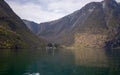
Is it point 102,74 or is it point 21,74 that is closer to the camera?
point 21,74

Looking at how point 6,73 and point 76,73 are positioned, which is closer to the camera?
point 6,73

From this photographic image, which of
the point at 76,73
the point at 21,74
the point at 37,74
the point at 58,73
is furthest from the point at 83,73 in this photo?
the point at 21,74

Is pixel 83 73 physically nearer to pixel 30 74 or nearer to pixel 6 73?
pixel 30 74

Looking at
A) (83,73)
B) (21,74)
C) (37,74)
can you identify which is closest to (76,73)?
(83,73)

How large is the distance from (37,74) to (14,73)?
9.89 meters

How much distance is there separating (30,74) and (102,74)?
32.0 meters

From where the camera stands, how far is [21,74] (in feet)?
306

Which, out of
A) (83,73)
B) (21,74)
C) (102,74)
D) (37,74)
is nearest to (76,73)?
(83,73)

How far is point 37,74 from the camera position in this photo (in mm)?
97375

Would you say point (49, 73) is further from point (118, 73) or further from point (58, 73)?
point (118, 73)

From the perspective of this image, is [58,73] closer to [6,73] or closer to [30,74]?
[30,74]

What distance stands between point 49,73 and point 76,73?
488 inches

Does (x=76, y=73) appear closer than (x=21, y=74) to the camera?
No

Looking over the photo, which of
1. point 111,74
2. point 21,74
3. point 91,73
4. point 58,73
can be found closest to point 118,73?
point 111,74
